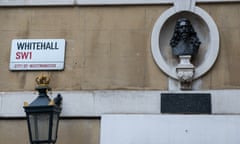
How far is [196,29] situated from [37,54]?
2656 millimetres

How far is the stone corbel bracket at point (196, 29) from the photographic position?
741cm

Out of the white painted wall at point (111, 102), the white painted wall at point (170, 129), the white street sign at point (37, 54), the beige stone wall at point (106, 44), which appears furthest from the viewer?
the white street sign at point (37, 54)

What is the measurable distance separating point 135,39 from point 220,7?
149 cm

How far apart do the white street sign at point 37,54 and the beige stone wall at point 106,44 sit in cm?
9

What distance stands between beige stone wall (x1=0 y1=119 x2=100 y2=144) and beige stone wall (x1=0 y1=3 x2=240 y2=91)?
0.56 meters

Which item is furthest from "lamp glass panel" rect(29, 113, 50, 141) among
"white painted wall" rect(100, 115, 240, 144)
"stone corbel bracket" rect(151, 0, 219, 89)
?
"stone corbel bracket" rect(151, 0, 219, 89)

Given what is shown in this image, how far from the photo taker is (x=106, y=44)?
7648 mm

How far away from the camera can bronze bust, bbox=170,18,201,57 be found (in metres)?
7.41

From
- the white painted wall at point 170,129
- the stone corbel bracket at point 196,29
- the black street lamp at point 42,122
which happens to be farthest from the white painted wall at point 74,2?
the black street lamp at point 42,122

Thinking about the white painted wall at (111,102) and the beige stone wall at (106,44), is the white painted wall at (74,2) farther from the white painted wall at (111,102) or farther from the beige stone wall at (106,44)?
the white painted wall at (111,102)

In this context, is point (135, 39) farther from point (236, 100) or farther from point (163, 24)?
point (236, 100)

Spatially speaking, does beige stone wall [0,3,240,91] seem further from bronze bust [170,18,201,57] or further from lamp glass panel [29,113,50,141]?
lamp glass panel [29,113,50,141]

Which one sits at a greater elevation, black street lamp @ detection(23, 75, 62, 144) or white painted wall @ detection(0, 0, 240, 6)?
white painted wall @ detection(0, 0, 240, 6)

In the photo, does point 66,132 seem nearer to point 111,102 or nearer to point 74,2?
point 111,102
